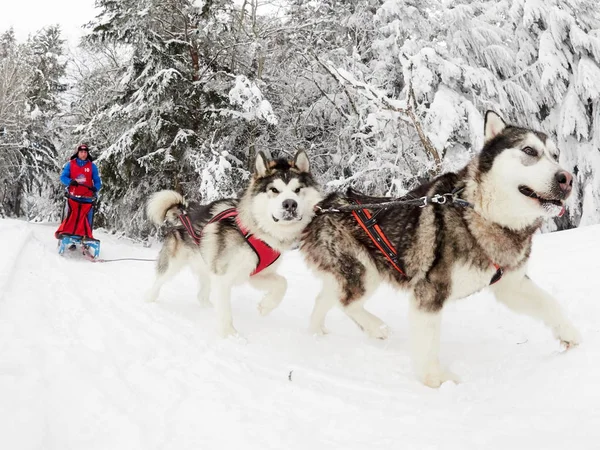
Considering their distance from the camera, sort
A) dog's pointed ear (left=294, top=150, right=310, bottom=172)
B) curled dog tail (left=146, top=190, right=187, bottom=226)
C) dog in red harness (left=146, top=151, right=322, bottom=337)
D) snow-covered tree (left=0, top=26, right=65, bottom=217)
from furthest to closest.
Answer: snow-covered tree (left=0, top=26, right=65, bottom=217) < curled dog tail (left=146, top=190, right=187, bottom=226) < dog's pointed ear (left=294, top=150, right=310, bottom=172) < dog in red harness (left=146, top=151, right=322, bottom=337)

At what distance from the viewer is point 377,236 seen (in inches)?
141

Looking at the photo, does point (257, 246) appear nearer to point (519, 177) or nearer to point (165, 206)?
point (165, 206)

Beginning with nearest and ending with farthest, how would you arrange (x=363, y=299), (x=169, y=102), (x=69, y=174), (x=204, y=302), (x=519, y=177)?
(x=519, y=177) → (x=363, y=299) → (x=204, y=302) → (x=69, y=174) → (x=169, y=102)

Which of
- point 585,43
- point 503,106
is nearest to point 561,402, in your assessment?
point 503,106

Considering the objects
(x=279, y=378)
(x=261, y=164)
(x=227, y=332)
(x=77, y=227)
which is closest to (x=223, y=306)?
(x=227, y=332)

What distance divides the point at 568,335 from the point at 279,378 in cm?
197

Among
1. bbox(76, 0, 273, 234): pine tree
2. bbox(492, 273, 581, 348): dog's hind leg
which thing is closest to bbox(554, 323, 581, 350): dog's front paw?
bbox(492, 273, 581, 348): dog's hind leg

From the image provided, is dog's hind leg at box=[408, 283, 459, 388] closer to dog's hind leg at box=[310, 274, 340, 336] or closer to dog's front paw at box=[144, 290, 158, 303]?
dog's hind leg at box=[310, 274, 340, 336]

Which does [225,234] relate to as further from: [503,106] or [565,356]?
[503,106]

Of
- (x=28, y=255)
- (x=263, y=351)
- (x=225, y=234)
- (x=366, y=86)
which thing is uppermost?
(x=366, y=86)

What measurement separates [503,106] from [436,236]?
30.9 ft

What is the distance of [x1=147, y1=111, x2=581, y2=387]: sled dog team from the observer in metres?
3.02

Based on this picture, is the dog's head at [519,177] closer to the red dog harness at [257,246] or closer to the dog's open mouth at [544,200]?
the dog's open mouth at [544,200]

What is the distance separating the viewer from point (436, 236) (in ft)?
10.6
